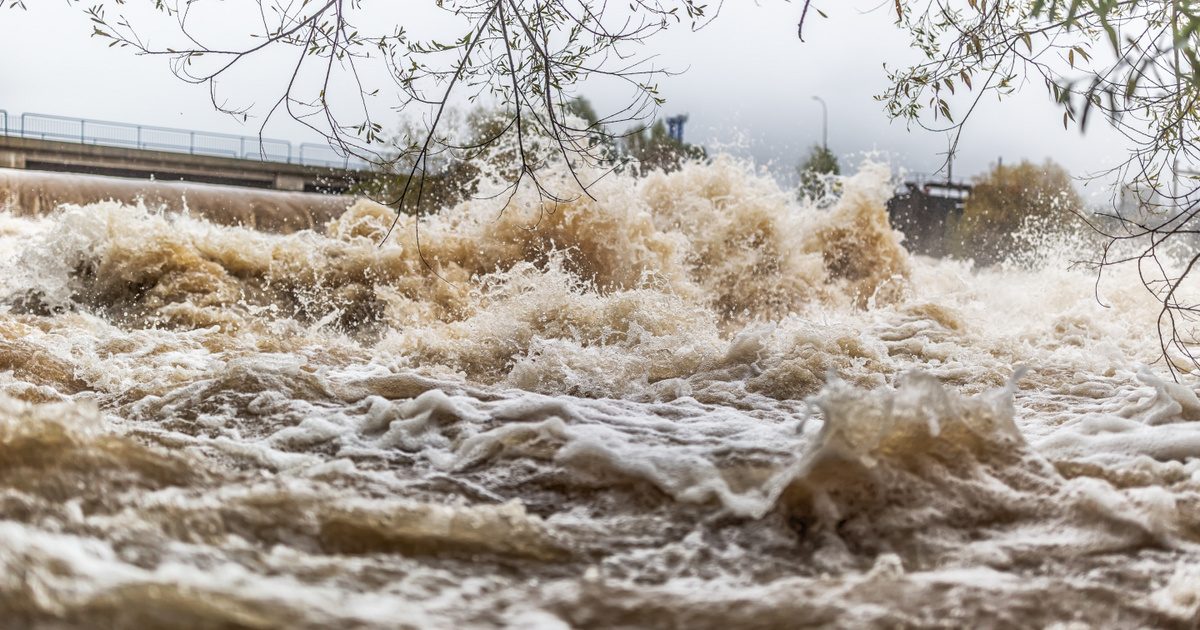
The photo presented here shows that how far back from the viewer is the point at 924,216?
985 inches

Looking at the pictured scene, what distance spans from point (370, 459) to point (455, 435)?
444mm

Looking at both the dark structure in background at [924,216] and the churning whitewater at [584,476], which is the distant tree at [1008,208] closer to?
the dark structure in background at [924,216]

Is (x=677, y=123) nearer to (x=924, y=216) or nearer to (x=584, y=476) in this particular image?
(x=924, y=216)

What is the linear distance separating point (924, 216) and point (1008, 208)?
4292mm

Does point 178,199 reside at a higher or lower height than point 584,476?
higher

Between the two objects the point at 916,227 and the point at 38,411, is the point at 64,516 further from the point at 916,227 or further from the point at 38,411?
the point at 916,227

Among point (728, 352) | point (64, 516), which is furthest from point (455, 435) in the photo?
point (728, 352)

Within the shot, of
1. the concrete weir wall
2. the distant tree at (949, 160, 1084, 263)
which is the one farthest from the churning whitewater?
the distant tree at (949, 160, 1084, 263)

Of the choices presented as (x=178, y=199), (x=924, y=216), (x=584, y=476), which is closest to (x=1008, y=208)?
(x=924, y=216)

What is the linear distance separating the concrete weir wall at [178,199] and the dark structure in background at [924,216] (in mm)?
15086

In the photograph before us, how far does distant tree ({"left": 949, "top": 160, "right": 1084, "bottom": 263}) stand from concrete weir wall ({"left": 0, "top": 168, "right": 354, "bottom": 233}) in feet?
43.4

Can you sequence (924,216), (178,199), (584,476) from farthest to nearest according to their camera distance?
(924,216), (178,199), (584,476)

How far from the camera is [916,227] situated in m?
24.8

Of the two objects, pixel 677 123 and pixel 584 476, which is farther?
pixel 677 123
